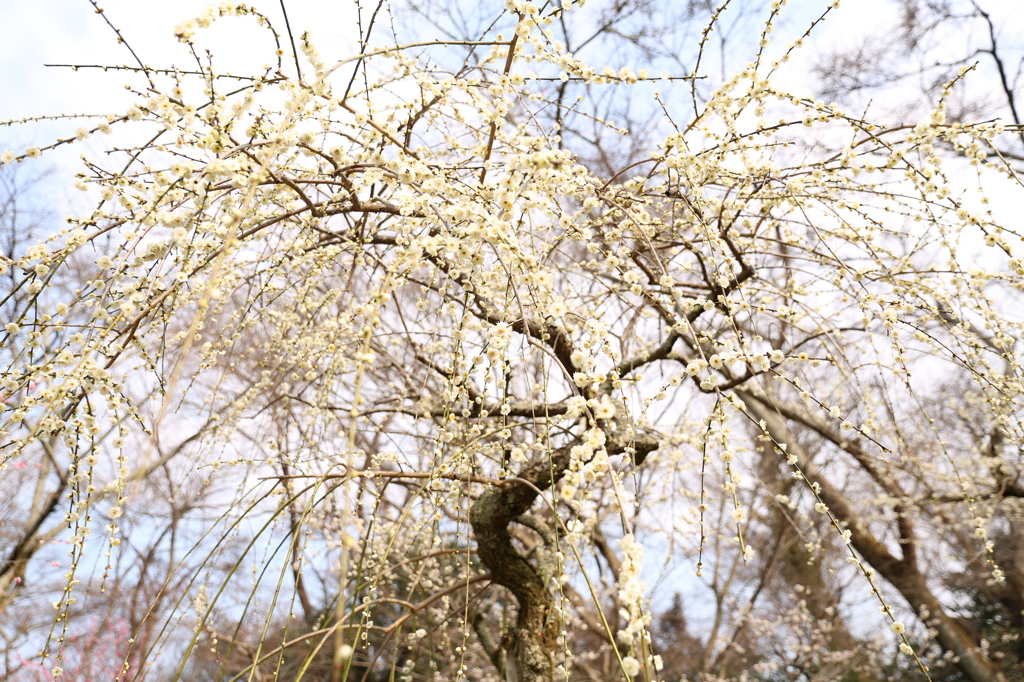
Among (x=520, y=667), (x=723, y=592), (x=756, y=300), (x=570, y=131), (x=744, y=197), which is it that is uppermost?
(x=570, y=131)

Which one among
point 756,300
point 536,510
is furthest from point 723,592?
point 756,300

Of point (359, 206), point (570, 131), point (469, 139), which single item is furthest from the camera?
point (570, 131)

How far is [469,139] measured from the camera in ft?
7.75

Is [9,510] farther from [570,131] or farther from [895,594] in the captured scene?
[895,594]

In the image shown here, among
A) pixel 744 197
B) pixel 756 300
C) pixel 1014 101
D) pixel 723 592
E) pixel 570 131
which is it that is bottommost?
pixel 723 592

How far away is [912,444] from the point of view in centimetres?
483

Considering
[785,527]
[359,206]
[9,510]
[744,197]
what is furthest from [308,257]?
A: [785,527]

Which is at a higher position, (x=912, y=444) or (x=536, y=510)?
(x=912, y=444)

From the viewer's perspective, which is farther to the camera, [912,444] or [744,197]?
[912,444]

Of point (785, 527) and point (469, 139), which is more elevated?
point (469, 139)

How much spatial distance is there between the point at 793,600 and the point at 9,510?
7.40 m

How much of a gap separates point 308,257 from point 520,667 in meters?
1.58

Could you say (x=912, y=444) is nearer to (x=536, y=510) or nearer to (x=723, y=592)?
(x=723, y=592)

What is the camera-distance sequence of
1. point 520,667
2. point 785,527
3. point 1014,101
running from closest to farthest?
point 520,667 → point 1014,101 → point 785,527
